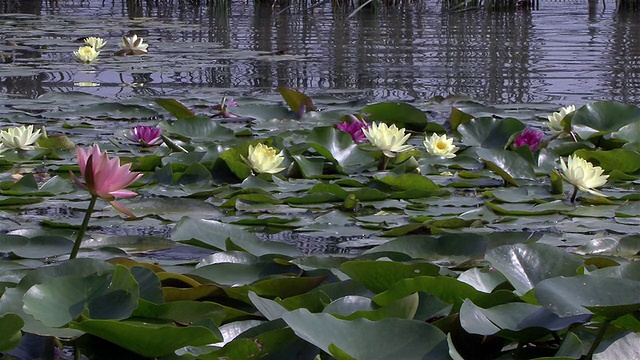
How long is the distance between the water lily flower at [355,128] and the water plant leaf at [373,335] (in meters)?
1.65

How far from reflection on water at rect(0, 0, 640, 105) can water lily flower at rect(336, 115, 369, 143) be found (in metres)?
1.31

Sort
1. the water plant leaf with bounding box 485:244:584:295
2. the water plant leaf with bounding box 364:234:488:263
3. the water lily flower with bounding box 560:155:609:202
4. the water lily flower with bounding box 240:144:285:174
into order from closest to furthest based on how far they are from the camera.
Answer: the water plant leaf with bounding box 485:244:584:295 → the water plant leaf with bounding box 364:234:488:263 → the water lily flower with bounding box 560:155:609:202 → the water lily flower with bounding box 240:144:285:174

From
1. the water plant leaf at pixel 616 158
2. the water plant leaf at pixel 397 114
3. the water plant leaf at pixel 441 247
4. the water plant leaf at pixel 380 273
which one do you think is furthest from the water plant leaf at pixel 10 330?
the water plant leaf at pixel 397 114

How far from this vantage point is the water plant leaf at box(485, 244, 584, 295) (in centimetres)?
138

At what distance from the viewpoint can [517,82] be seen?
476cm

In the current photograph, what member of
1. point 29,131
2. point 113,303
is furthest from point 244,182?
point 113,303

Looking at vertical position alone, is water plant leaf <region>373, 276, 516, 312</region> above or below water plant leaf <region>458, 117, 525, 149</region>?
below

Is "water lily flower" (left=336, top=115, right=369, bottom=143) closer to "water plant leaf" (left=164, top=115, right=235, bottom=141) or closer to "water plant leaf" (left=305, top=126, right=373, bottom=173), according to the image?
"water plant leaf" (left=305, top=126, right=373, bottom=173)

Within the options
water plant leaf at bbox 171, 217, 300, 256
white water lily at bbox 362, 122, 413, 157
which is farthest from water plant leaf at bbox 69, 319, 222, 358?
white water lily at bbox 362, 122, 413, 157

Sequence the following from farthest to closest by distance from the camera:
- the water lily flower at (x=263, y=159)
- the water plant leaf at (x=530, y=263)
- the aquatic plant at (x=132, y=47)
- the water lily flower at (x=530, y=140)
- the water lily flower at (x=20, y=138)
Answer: the aquatic plant at (x=132, y=47) → the water lily flower at (x=530, y=140) → the water lily flower at (x=20, y=138) → the water lily flower at (x=263, y=159) → the water plant leaf at (x=530, y=263)

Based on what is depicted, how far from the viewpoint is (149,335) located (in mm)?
1105

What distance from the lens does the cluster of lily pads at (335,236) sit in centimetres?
118

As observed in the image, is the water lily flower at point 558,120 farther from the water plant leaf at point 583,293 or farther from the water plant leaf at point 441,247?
the water plant leaf at point 583,293

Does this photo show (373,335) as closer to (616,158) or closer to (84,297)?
(84,297)
